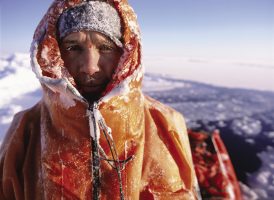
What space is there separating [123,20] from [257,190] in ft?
6.68

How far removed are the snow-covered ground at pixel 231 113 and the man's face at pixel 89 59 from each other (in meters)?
1.86

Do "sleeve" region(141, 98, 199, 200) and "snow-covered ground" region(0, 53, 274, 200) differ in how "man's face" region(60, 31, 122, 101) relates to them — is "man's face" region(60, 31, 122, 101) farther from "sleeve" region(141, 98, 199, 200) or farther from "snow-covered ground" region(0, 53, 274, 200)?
"snow-covered ground" region(0, 53, 274, 200)

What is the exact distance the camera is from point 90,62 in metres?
0.88

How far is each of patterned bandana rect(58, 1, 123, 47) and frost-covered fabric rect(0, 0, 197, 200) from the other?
0.07ft

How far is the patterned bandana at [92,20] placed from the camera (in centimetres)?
91

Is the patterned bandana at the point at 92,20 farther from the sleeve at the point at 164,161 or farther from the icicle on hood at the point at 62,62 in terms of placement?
the sleeve at the point at 164,161

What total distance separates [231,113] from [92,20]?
4344 mm

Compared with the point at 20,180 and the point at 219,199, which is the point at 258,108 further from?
the point at 20,180

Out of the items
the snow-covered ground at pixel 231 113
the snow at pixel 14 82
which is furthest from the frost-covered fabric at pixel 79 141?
the snow at pixel 14 82

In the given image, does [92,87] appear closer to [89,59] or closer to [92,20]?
[89,59]

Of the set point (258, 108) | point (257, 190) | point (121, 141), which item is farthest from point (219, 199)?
point (258, 108)

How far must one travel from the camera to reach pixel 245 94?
22.4 feet

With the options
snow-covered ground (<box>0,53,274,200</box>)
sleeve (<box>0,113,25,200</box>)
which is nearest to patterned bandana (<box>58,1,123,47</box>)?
sleeve (<box>0,113,25,200</box>)

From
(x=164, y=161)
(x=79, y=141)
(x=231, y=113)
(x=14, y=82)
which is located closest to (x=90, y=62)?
(x=79, y=141)
